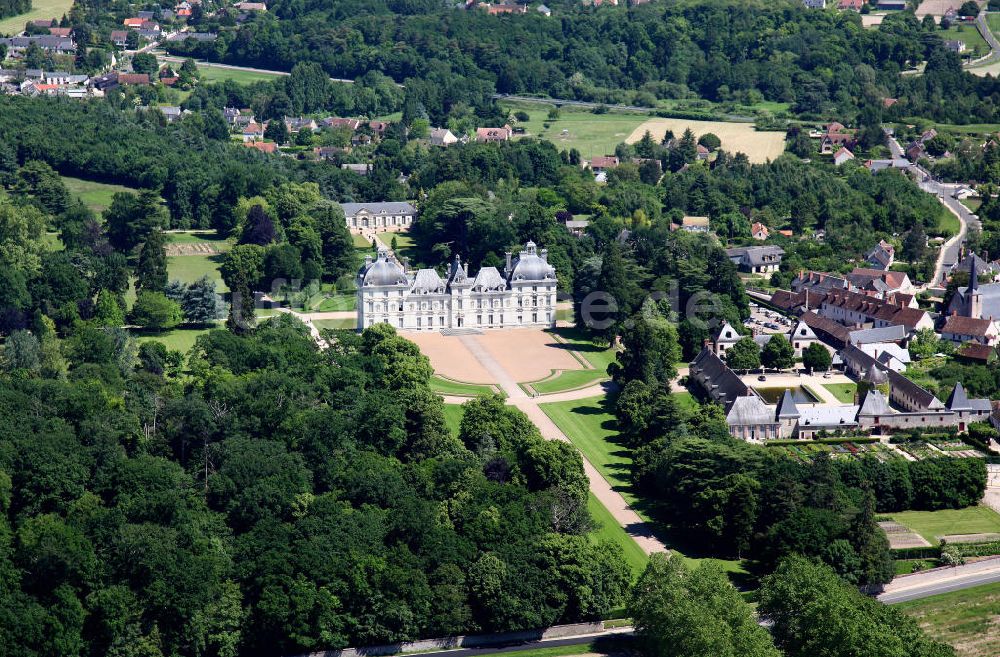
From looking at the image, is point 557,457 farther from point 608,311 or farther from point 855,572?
point 608,311

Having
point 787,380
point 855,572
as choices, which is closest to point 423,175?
point 787,380

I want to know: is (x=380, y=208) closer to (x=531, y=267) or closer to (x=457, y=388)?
(x=531, y=267)

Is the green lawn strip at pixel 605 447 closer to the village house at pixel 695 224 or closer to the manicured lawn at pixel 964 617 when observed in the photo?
the manicured lawn at pixel 964 617

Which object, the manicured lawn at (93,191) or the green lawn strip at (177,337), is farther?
the manicured lawn at (93,191)

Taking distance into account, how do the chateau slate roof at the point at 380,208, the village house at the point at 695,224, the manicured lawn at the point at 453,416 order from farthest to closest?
1. the chateau slate roof at the point at 380,208
2. the village house at the point at 695,224
3. the manicured lawn at the point at 453,416

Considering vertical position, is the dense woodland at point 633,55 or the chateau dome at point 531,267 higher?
the dense woodland at point 633,55

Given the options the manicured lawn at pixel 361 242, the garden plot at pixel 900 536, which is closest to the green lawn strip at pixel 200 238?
the manicured lawn at pixel 361 242

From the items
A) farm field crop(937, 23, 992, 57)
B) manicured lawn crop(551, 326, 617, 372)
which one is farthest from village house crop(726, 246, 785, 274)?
farm field crop(937, 23, 992, 57)
